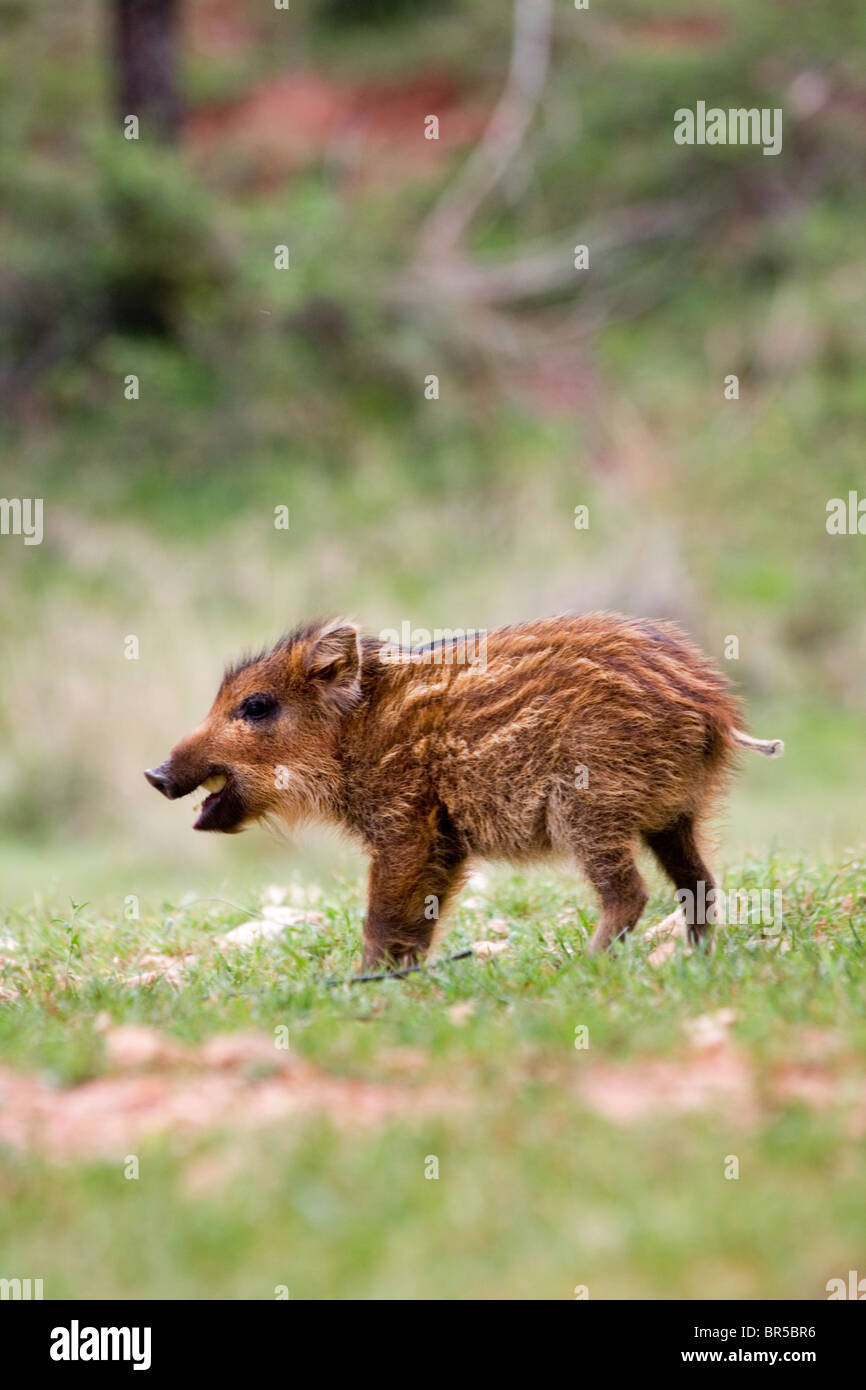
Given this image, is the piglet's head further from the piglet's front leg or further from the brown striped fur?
the piglet's front leg

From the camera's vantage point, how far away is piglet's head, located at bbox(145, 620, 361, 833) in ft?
23.8

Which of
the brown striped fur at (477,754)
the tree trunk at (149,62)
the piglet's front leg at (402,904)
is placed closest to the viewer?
the brown striped fur at (477,754)

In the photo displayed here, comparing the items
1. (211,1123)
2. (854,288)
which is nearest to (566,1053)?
(211,1123)

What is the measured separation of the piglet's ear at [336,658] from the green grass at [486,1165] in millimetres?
1522

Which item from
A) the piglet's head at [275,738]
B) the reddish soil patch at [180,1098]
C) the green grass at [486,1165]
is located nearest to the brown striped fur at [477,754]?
the piglet's head at [275,738]

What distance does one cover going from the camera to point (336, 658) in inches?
286

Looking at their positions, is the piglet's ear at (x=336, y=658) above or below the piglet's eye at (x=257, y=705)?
above

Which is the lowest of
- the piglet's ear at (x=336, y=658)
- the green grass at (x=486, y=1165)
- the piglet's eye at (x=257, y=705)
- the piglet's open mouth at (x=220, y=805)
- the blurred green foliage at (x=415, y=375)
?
the green grass at (x=486, y=1165)

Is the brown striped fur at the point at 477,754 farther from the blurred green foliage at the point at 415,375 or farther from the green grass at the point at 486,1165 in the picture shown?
the blurred green foliage at the point at 415,375

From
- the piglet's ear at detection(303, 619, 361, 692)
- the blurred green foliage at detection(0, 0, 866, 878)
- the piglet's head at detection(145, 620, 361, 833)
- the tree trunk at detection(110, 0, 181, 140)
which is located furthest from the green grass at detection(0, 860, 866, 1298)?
Answer: the tree trunk at detection(110, 0, 181, 140)

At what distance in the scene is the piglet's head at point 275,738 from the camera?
7262 mm

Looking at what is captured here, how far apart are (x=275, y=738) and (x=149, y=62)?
18648mm

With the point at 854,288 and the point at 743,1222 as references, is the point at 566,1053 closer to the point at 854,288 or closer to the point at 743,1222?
the point at 743,1222

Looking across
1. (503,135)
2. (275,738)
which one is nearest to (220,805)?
(275,738)
